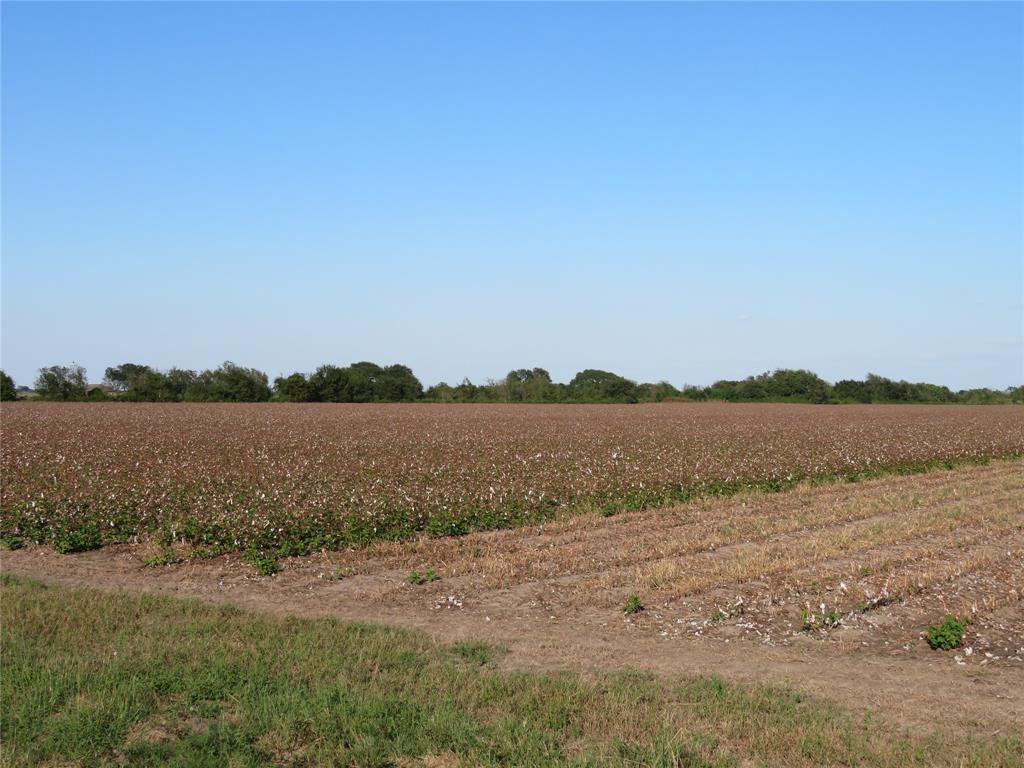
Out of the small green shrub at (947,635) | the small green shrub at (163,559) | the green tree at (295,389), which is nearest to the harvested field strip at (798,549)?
the small green shrub at (947,635)

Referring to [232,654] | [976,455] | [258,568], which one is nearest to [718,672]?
[232,654]

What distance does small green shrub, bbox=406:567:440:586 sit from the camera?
11297 mm

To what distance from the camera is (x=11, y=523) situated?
14.9m

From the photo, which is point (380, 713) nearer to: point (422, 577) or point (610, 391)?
point (422, 577)

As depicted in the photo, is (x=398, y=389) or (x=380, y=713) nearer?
(x=380, y=713)

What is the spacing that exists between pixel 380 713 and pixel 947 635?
587cm

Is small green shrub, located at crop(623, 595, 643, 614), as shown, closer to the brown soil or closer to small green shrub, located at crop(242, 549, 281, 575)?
the brown soil

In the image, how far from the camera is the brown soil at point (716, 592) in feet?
25.2

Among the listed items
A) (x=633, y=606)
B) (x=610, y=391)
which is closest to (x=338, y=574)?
(x=633, y=606)

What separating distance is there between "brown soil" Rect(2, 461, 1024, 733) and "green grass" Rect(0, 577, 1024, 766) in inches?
29.2

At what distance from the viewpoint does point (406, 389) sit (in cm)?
11012

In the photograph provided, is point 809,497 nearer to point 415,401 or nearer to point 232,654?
point 232,654

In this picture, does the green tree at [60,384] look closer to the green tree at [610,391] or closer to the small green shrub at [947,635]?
the green tree at [610,391]

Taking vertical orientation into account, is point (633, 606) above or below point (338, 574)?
above
